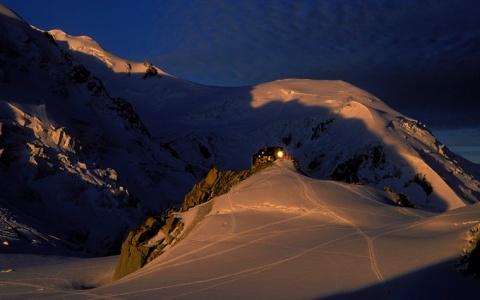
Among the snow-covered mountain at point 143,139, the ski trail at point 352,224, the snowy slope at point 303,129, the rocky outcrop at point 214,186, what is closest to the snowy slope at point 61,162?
the snow-covered mountain at point 143,139

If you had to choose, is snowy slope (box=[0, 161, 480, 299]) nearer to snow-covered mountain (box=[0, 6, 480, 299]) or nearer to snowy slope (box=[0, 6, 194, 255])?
snow-covered mountain (box=[0, 6, 480, 299])

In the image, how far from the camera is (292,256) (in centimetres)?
1119

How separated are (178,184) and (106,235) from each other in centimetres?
1422

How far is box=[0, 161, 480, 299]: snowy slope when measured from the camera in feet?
29.2

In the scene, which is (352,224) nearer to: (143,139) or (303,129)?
(143,139)

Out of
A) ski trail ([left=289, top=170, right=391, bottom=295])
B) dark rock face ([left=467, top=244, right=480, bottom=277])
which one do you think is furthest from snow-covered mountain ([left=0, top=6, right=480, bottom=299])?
dark rock face ([left=467, top=244, right=480, bottom=277])

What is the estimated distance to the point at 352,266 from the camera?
32.6 ft

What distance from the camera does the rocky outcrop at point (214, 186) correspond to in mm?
20641

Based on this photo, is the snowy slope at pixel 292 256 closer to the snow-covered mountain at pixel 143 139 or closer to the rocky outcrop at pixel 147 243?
the rocky outcrop at pixel 147 243

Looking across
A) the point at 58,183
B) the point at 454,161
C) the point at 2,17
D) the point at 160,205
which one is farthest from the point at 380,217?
the point at 454,161

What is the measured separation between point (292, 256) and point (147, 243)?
21.5 ft

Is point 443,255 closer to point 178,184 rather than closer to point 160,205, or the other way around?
point 160,205

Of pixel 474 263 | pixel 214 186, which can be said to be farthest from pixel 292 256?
pixel 214 186

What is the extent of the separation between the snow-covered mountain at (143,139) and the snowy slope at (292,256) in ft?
32.6
